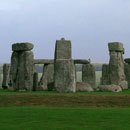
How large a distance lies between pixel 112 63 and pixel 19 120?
48.7 ft

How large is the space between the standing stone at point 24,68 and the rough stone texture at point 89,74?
703 centimetres

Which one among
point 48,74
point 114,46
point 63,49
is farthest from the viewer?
point 48,74

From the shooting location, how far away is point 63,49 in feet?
62.5

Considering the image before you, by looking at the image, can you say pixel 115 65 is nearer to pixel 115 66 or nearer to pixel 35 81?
pixel 115 66

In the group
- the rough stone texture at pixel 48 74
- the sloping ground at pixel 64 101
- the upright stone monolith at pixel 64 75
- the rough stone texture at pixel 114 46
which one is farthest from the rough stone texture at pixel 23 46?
the sloping ground at pixel 64 101

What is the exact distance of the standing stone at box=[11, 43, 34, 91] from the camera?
20.0m

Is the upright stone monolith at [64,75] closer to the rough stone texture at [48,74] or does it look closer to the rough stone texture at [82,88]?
the rough stone texture at [82,88]

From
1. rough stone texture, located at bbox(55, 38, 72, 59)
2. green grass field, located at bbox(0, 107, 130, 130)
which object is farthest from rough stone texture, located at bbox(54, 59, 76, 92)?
green grass field, located at bbox(0, 107, 130, 130)

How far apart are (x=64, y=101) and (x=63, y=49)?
18.3 feet

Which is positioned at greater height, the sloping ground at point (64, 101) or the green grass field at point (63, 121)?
the sloping ground at point (64, 101)

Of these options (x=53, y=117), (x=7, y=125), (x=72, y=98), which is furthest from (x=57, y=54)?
(x=7, y=125)

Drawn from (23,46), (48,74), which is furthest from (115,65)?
(23,46)

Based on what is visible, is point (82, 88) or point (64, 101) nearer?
point (64, 101)

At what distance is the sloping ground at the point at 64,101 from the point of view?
13250mm
